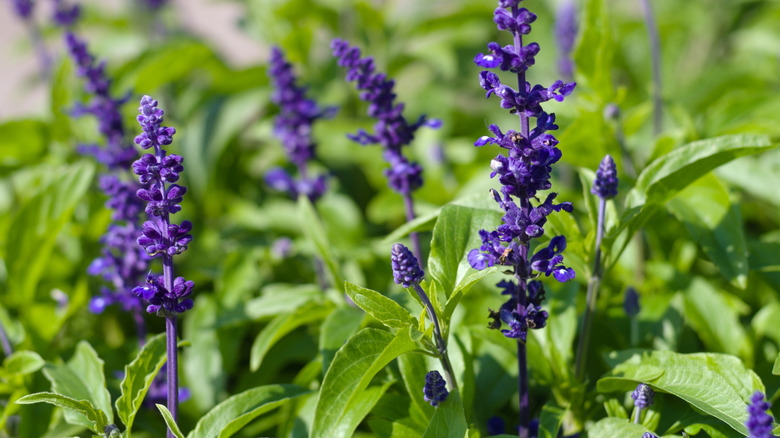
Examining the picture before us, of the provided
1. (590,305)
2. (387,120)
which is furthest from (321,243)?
(590,305)

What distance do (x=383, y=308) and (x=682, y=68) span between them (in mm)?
5141

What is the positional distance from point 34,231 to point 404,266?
2100mm

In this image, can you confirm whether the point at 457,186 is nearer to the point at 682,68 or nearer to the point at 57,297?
the point at 57,297

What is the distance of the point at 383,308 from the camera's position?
206 centimetres

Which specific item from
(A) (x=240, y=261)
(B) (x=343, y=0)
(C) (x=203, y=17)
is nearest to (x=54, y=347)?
(A) (x=240, y=261)

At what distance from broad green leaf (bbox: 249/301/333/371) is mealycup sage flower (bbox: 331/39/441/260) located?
0.46 meters

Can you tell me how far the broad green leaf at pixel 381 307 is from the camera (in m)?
2.01

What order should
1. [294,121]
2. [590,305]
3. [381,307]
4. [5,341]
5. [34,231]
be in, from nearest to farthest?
[381,307] → [590,305] → [5,341] → [34,231] → [294,121]

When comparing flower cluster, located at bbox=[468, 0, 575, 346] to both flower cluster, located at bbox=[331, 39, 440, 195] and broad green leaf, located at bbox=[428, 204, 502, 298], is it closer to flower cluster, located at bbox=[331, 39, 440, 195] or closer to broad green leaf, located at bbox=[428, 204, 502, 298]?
broad green leaf, located at bbox=[428, 204, 502, 298]

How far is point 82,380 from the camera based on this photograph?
255 cm

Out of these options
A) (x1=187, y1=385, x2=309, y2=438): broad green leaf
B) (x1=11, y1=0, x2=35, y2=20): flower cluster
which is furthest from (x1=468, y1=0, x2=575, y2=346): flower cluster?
(x1=11, y1=0, x2=35, y2=20): flower cluster

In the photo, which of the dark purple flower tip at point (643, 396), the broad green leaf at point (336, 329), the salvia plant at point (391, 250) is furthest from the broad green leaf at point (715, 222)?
the broad green leaf at point (336, 329)

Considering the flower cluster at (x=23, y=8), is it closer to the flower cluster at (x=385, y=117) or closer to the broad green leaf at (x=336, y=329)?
the flower cluster at (x=385, y=117)

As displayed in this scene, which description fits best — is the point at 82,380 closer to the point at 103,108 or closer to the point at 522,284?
the point at 103,108
